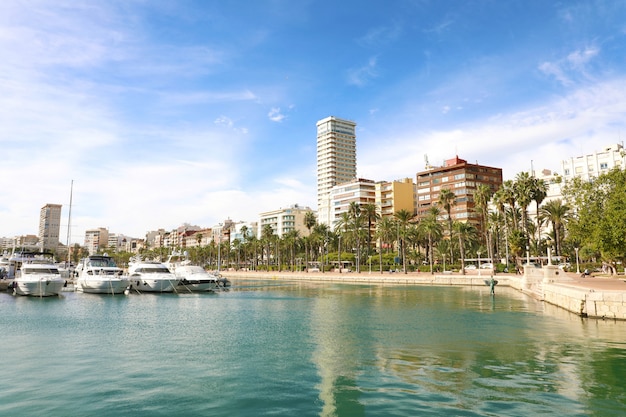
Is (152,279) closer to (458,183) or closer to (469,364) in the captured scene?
(469,364)

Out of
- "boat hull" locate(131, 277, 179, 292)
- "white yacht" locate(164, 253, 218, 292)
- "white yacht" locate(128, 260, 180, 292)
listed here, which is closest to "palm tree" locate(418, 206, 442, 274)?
"white yacht" locate(164, 253, 218, 292)

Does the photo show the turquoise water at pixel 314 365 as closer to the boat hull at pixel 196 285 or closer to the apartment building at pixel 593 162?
the boat hull at pixel 196 285

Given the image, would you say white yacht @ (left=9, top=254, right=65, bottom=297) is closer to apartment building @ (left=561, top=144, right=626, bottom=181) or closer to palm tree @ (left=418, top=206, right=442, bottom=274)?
palm tree @ (left=418, top=206, right=442, bottom=274)

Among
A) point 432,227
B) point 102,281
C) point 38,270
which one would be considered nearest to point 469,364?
point 102,281

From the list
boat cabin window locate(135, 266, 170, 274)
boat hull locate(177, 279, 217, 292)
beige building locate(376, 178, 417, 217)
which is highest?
beige building locate(376, 178, 417, 217)

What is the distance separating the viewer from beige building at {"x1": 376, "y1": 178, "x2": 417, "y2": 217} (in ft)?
574

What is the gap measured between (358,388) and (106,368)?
10.8 m

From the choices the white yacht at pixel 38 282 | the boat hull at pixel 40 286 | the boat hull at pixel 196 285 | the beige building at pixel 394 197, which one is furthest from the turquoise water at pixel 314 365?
Answer: the beige building at pixel 394 197

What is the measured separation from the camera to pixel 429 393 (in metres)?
14.8

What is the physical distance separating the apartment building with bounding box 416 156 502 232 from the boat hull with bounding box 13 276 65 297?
120 meters

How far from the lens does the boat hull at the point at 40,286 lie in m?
49.8

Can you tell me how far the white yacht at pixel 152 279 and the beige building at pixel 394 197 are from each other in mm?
124410

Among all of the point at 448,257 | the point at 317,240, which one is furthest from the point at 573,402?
the point at 317,240

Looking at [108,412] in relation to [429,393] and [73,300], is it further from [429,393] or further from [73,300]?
[73,300]
